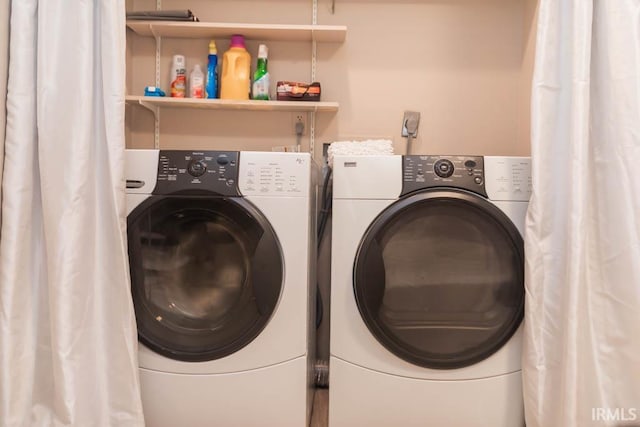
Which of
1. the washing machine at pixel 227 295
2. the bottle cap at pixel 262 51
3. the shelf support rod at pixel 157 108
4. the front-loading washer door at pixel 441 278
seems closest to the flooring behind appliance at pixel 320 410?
the washing machine at pixel 227 295

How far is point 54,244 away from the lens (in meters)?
1.13

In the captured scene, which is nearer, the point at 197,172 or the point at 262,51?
the point at 197,172

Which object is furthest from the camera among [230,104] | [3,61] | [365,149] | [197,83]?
[197,83]

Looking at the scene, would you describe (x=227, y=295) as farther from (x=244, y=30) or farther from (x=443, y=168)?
(x=244, y=30)

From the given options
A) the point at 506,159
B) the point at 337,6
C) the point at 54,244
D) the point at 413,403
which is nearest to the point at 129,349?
the point at 54,244

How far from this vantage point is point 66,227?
1.14m

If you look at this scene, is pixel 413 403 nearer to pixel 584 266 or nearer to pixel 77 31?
pixel 584 266

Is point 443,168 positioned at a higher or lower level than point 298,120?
lower

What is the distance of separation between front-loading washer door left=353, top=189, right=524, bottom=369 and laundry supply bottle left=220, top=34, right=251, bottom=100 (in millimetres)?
945

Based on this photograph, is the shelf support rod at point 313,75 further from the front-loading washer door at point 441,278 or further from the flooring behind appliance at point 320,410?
the flooring behind appliance at point 320,410

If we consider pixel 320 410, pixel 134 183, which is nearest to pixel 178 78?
pixel 134 183

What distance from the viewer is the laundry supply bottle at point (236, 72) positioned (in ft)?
6.03

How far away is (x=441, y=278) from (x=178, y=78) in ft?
4.68

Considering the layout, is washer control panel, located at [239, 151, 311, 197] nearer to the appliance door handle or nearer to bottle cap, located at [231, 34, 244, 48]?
the appliance door handle
